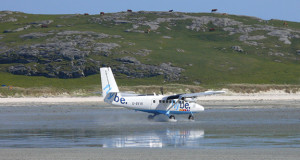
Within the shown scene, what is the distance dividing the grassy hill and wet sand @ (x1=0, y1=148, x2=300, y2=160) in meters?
92.3

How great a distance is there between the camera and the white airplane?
41.3 m

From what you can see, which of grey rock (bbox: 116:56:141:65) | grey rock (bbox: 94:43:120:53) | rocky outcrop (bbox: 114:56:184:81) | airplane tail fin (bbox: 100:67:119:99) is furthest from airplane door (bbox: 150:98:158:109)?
grey rock (bbox: 94:43:120:53)

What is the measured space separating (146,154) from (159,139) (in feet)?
18.7

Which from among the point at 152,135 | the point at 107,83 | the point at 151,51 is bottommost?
the point at 152,135

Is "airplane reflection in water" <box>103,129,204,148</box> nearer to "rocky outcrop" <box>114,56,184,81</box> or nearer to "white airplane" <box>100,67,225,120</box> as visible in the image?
"white airplane" <box>100,67,225,120</box>

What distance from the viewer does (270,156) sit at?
20672mm

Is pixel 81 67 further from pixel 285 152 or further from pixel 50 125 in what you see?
pixel 285 152

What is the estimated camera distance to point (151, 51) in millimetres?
147375

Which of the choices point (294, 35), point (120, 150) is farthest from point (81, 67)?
point (120, 150)

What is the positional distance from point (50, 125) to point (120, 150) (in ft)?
48.7

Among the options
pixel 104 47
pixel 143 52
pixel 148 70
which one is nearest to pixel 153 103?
pixel 148 70

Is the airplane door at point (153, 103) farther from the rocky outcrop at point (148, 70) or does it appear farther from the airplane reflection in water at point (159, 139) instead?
the rocky outcrop at point (148, 70)

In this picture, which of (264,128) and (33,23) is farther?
(33,23)

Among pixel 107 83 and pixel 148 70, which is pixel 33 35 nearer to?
pixel 148 70
